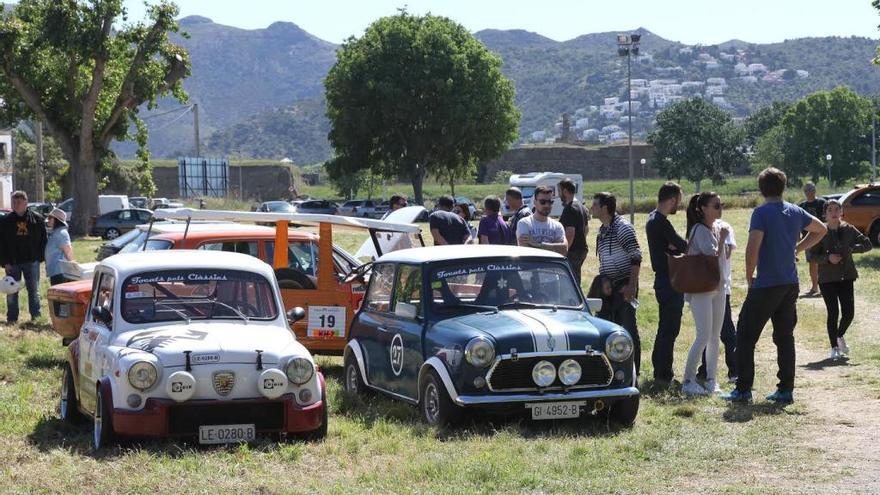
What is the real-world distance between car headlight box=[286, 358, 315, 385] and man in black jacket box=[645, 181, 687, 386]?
375 centimetres

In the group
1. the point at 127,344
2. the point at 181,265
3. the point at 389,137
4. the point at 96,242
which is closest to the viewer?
the point at 127,344

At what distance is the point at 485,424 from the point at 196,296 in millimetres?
2497

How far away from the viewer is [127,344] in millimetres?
9578

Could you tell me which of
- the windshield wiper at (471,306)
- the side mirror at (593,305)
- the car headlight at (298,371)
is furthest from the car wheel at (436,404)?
the side mirror at (593,305)

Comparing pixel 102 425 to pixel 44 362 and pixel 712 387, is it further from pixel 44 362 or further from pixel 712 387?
pixel 712 387

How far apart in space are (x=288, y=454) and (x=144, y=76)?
38309 millimetres

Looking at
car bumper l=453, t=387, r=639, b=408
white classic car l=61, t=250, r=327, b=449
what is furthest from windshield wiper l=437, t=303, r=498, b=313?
white classic car l=61, t=250, r=327, b=449

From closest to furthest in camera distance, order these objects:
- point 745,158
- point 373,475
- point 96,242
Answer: point 373,475, point 96,242, point 745,158

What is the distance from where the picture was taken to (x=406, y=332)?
10641 millimetres

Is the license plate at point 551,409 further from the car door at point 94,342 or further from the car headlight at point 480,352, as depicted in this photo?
the car door at point 94,342

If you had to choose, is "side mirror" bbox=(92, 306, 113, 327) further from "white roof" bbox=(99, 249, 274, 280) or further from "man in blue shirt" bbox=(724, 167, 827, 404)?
"man in blue shirt" bbox=(724, 167, 827, 404)

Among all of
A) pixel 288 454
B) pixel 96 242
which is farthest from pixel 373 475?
pixel 96 242

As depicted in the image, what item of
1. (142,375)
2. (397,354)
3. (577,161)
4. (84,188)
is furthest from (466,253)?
(577,161)

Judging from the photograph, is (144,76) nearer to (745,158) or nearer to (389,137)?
(389,137)
